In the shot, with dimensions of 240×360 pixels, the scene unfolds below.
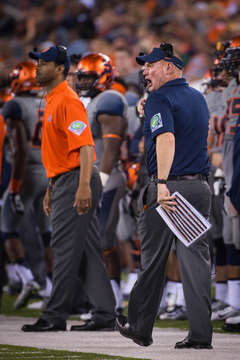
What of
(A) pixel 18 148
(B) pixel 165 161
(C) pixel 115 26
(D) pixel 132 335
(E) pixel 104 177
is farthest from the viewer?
(C) pixel 115 26

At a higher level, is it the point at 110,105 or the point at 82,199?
the point at 110,105

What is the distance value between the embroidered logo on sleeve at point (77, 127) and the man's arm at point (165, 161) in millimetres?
1318

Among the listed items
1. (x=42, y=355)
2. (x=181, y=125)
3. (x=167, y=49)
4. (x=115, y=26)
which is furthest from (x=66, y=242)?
(x=115, y=26)

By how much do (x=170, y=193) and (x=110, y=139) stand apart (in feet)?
7.84

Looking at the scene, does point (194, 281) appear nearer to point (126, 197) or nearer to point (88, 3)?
point (126, 197)

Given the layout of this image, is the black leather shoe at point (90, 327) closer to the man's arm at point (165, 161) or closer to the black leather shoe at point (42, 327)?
the black leather shoe at point (42, 327)

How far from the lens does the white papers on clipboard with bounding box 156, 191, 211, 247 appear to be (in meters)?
5.36

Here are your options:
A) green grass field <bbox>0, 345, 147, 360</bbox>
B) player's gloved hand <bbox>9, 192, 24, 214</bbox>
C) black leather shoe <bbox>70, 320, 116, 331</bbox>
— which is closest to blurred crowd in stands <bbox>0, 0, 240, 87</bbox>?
player's gloved hand <bbox>9, 192, 24, 214</bbox>

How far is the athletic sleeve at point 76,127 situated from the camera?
6570mm

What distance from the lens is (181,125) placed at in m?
5.55

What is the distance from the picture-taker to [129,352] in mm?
5617

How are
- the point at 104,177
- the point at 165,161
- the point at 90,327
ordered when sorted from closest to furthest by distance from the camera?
the point at 165,161 → the point at 90,327 → the point at 104,177

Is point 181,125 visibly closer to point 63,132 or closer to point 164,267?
point 164,267

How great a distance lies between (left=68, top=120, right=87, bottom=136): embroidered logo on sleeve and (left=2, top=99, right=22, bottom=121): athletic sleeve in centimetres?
236
